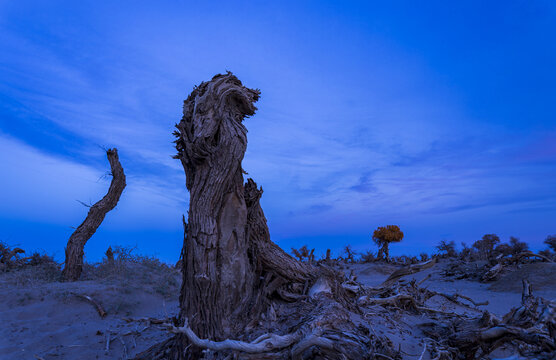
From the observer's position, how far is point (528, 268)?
10289 mm

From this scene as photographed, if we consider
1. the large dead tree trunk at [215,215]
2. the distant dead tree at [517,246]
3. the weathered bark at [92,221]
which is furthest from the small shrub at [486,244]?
the weathered bark at [92,221]

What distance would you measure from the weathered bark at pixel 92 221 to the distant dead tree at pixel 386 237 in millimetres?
11313

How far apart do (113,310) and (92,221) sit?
412 centimetres

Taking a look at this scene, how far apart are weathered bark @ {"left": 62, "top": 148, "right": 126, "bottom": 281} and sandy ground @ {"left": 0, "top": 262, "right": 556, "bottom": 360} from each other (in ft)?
2.46

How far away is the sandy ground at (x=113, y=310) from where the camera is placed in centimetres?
520

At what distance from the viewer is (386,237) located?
1579 centimetres

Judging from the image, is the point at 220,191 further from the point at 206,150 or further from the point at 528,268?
the point at 528,268

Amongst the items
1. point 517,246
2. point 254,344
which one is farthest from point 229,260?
point 517,246

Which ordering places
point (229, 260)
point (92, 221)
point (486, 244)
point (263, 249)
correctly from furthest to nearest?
point (486, 244) < point (92, 221) < point (263, 249) < point (229, 260)

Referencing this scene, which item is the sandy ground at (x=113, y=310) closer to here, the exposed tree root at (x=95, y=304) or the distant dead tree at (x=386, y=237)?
the exposed tree root at (x=95, y=304)

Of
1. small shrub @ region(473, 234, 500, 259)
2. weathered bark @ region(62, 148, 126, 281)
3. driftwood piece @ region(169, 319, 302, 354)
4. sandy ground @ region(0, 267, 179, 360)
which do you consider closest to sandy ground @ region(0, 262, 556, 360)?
sandy ground @ region(0, 267, 179, 360)

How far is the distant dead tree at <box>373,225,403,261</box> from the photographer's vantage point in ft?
51.6

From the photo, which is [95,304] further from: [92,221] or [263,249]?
[263,249]

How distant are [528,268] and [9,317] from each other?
13.6 m
